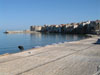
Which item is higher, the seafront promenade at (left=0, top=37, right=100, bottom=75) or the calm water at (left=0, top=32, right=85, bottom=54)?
the seafront promenade at (left=0, top=37, right=100, bottom=75)

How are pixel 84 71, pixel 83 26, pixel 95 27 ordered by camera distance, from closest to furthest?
pixel 84 71, pixel 95 27, pixel 83 26

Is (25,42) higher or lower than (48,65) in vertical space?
lower

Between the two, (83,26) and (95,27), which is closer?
(95,27)

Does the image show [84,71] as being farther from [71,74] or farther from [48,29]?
[48,29]

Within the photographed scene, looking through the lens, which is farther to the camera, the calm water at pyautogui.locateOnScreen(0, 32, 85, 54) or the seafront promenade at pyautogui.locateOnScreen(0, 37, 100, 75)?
the calm water at pyautogui.locateOnScreen(0, 32, 85, 54)

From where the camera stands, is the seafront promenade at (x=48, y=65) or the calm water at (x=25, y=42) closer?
the seafront promenade at (x=48, y=65)

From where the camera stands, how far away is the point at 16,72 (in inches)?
269

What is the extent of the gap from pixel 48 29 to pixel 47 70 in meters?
186

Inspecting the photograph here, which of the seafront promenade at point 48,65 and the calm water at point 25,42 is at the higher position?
the seafront promenade at point 48,65

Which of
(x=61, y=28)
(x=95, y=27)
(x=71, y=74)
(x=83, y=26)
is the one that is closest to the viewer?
(x=71, y=74)

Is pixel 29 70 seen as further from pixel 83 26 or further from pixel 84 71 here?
pixel 83 26

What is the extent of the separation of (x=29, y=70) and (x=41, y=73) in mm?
739

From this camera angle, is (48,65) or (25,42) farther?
(25,42)

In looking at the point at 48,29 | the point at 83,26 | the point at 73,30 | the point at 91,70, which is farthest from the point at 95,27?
the point at 91,70
